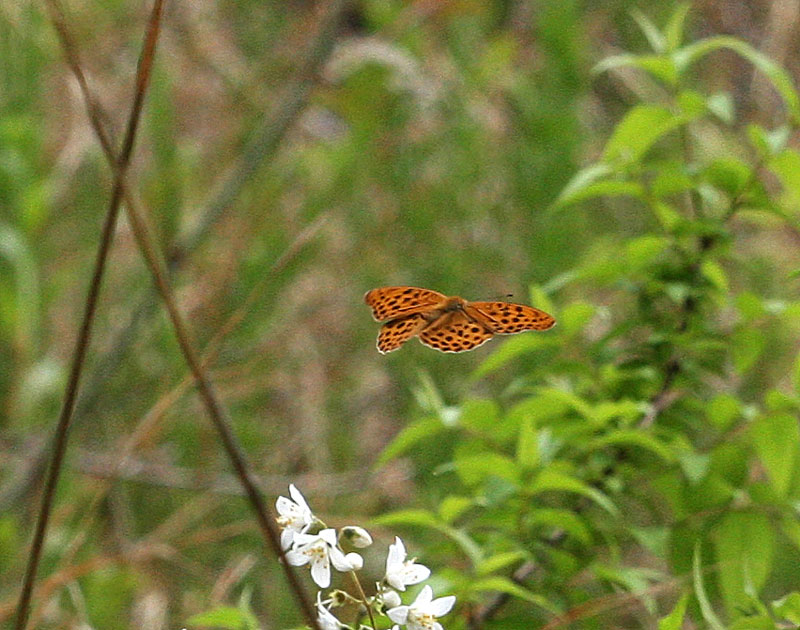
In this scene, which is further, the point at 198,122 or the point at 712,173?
the point at 198,122

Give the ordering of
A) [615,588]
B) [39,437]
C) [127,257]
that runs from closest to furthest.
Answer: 1. [615,588]
2. [39,437]
3. [127,257]

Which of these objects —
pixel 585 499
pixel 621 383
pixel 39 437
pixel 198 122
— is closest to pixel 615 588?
pixel 585 499

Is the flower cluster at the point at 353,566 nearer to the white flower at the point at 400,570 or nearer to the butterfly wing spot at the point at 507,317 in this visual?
the white flower at the point at 400,570

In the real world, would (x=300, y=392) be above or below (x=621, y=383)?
below

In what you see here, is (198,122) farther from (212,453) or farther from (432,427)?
(432,427)

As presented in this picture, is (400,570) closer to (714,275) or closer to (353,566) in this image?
(353,566)

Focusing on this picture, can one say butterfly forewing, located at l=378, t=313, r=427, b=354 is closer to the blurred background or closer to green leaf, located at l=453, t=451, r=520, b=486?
green leaf, located at l=453, t=451, r=520, b=486
